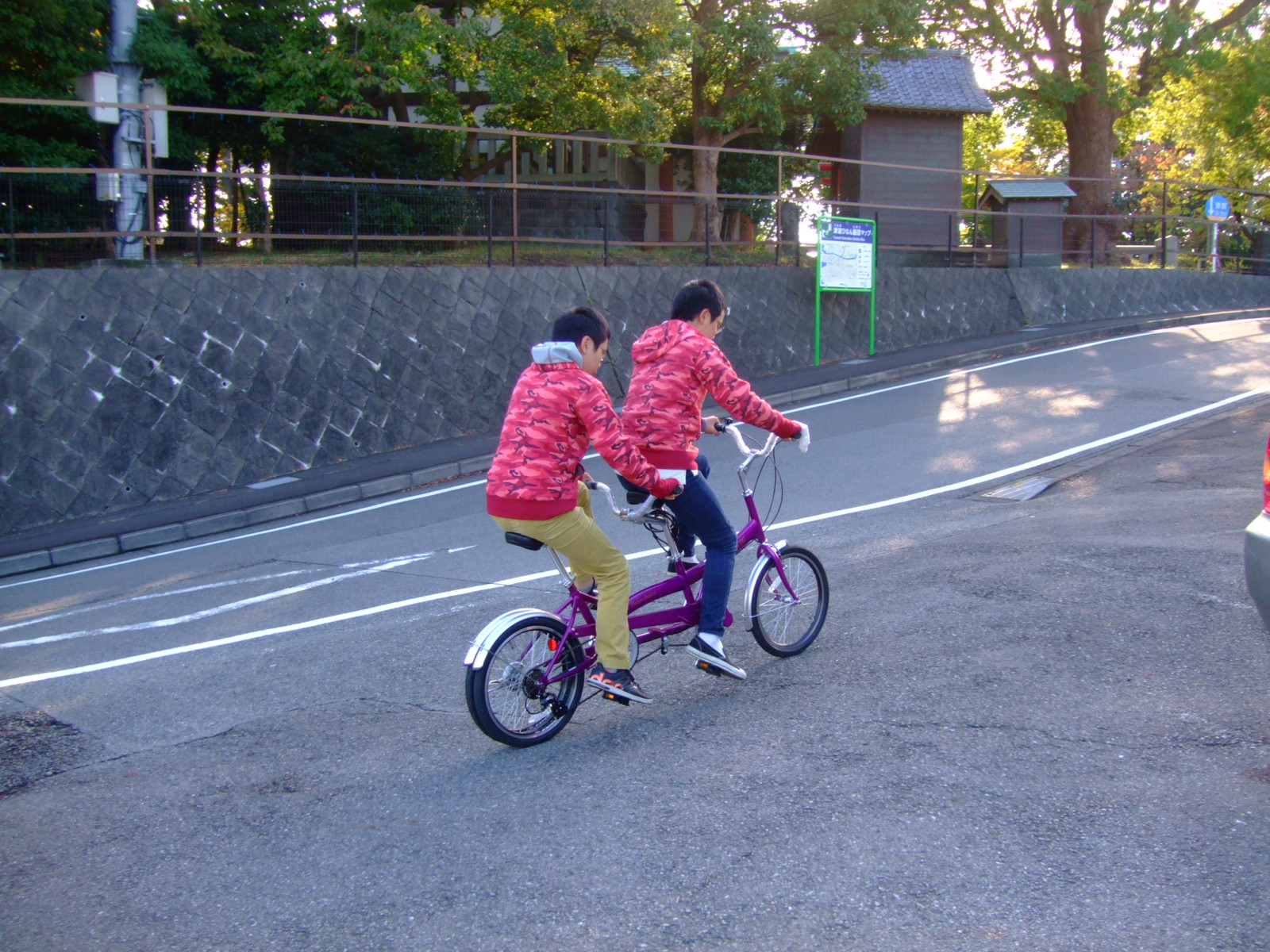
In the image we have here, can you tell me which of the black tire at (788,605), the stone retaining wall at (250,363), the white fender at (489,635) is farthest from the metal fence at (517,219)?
the white fender at (489,635)

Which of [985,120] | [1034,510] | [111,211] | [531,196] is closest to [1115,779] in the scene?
[1034,510]

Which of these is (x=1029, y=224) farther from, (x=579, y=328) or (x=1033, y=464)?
(x=579, y=328)

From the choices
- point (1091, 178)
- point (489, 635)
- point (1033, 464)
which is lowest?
point (489, 635)

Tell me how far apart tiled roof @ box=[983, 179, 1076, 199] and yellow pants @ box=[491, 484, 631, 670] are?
70.4 ft

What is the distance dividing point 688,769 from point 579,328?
6.10 feet

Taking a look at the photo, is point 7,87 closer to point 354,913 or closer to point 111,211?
point 111,211

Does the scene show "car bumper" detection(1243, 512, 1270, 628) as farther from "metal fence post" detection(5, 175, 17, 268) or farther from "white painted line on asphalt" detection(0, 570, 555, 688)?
"metal fence post" detection(5, 175, 17, 268)

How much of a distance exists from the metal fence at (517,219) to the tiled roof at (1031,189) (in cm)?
40

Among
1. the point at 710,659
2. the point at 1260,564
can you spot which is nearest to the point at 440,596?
the point at 710,659

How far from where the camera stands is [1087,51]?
88.3 feet

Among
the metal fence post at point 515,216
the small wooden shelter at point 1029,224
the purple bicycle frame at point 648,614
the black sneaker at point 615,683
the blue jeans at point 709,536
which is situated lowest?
the black sneaker at point 615,683

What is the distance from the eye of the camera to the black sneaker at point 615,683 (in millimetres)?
4938

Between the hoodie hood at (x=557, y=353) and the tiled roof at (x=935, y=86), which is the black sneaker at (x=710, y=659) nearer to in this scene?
the hoodie hood at (x=557, y=353)

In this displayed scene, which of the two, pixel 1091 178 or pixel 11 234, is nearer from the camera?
pixel 11 234
